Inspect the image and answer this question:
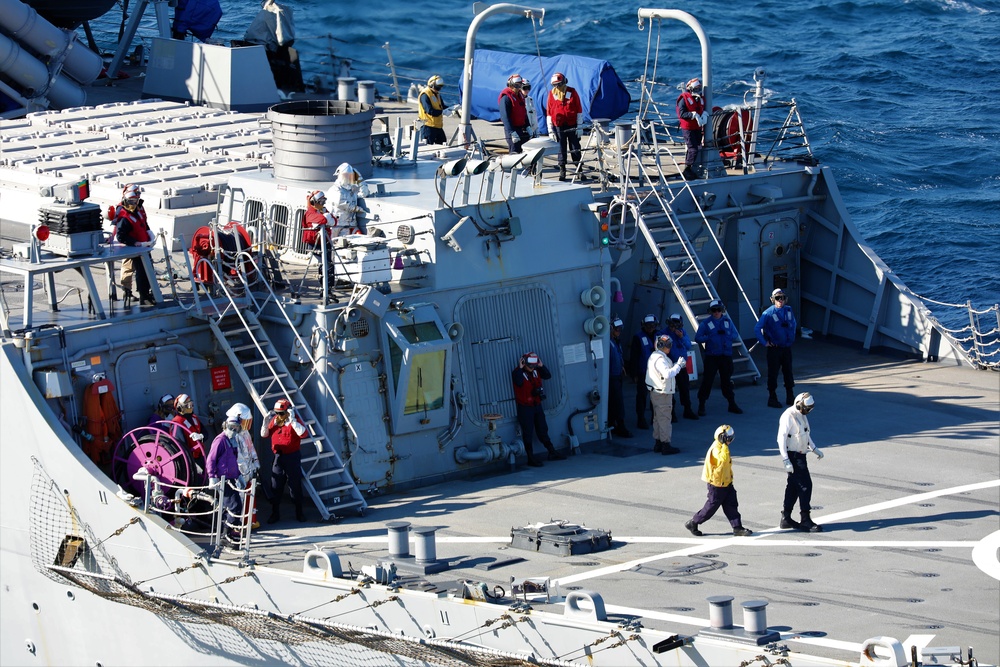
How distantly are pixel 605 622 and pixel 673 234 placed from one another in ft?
34.0

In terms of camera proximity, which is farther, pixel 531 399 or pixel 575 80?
pixel 575 80

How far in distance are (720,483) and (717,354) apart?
15.4 ft

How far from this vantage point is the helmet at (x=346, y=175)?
16734mm

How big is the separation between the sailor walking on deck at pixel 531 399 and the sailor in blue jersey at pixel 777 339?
315cm

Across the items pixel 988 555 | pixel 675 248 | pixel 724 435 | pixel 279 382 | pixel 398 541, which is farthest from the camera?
pixel 675 248

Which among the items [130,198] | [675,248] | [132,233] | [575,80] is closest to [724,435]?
[132,233]

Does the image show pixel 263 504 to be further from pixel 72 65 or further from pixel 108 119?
pixel 72 65

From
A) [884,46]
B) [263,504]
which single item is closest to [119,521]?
[263,504]

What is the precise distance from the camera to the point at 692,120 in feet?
72.3

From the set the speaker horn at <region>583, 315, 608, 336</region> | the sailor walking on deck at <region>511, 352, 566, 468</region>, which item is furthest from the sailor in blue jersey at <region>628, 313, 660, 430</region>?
the sailor walking on deck at <region>511, 352, 566, 468</region>

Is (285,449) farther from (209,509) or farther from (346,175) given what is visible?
(346,175)

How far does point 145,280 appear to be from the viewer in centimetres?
1652

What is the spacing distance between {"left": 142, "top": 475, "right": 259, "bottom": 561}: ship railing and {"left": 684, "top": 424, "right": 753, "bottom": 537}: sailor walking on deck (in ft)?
13.0

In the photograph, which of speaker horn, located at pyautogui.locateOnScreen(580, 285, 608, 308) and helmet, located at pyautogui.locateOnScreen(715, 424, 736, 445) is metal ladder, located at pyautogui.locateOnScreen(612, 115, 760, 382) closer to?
speaker horn, located at pyautogui.locateOnScreen(580, 285, 608, 308)
